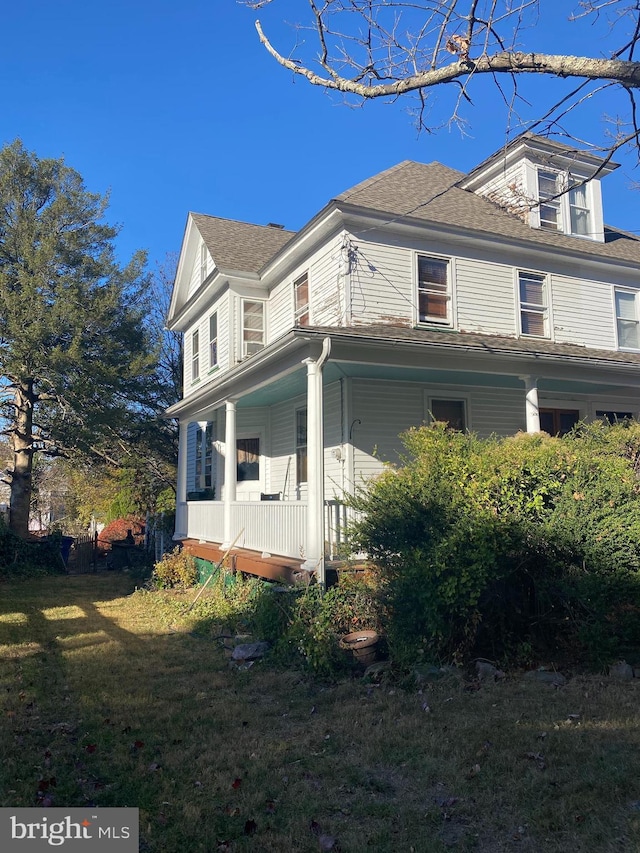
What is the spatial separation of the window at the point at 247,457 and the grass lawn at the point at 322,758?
8.29 metres

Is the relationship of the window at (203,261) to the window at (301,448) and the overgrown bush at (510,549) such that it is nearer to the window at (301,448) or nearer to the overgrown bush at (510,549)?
the window at (301,448)

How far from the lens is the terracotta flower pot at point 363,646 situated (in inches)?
281

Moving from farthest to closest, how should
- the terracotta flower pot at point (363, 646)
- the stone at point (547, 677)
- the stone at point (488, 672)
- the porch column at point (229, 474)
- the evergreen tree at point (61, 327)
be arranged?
the evergreen tree at point (61, 327) < the porch column at point (229, 474) < the terracotta flower pot at point (363, 646) < the stone at point (488, 672) < the stone at point (547, 677)

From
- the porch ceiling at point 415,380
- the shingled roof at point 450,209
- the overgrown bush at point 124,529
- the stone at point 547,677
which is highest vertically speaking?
the shingled roof at point 450,209

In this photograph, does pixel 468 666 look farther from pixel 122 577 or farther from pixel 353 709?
pixel 122 577

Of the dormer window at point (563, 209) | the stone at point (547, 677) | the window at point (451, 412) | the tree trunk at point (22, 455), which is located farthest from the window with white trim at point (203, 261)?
the stone at point (547, 677)

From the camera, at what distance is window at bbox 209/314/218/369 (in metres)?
16.6

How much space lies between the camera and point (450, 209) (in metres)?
13.6

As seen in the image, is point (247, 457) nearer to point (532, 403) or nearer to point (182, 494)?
point (182, 494)

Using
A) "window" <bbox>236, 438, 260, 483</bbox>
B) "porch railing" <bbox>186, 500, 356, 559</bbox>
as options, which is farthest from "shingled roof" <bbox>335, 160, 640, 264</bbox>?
"window" <bbox>236, 438, 260, 483</bbox>

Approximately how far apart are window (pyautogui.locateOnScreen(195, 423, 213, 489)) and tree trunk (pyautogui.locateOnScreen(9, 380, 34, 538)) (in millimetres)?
6207

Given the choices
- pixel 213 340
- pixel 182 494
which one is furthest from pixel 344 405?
pixel 182 494

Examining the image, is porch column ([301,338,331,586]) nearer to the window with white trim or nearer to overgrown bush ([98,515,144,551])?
the window with white trim

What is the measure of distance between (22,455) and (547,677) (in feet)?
62.5
